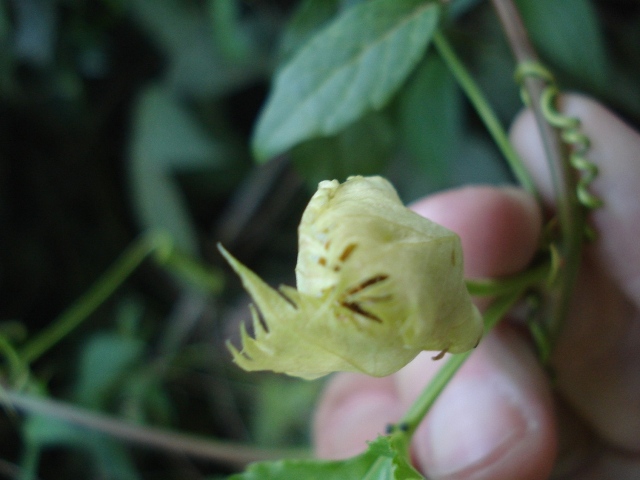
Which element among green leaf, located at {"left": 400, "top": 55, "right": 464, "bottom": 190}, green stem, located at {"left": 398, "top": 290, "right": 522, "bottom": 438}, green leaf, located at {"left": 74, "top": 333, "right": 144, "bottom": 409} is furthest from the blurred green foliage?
green stem, located at {"left": 398, "top": 290, "right": 522, "bottom": 438}

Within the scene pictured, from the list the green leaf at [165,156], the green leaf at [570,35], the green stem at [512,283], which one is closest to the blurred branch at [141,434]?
the green leaf at [165,156]

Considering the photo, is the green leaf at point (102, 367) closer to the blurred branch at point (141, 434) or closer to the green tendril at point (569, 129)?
the blurred branch at point (141, 434)

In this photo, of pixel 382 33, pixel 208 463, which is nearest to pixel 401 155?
pixel 382 33

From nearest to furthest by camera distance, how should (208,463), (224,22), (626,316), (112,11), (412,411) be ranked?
1. (412,411)
2. (626,316)
3. (224,22)
4. (112,11)
5. (208,463)

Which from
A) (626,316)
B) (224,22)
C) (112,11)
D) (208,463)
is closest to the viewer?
(626,316)

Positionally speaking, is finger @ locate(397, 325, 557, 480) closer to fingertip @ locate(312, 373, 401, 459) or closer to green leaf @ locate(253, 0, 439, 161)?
fingertip @ locate(312, 373, 401, 459)

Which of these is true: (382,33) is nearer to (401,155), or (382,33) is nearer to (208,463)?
(401,155)
